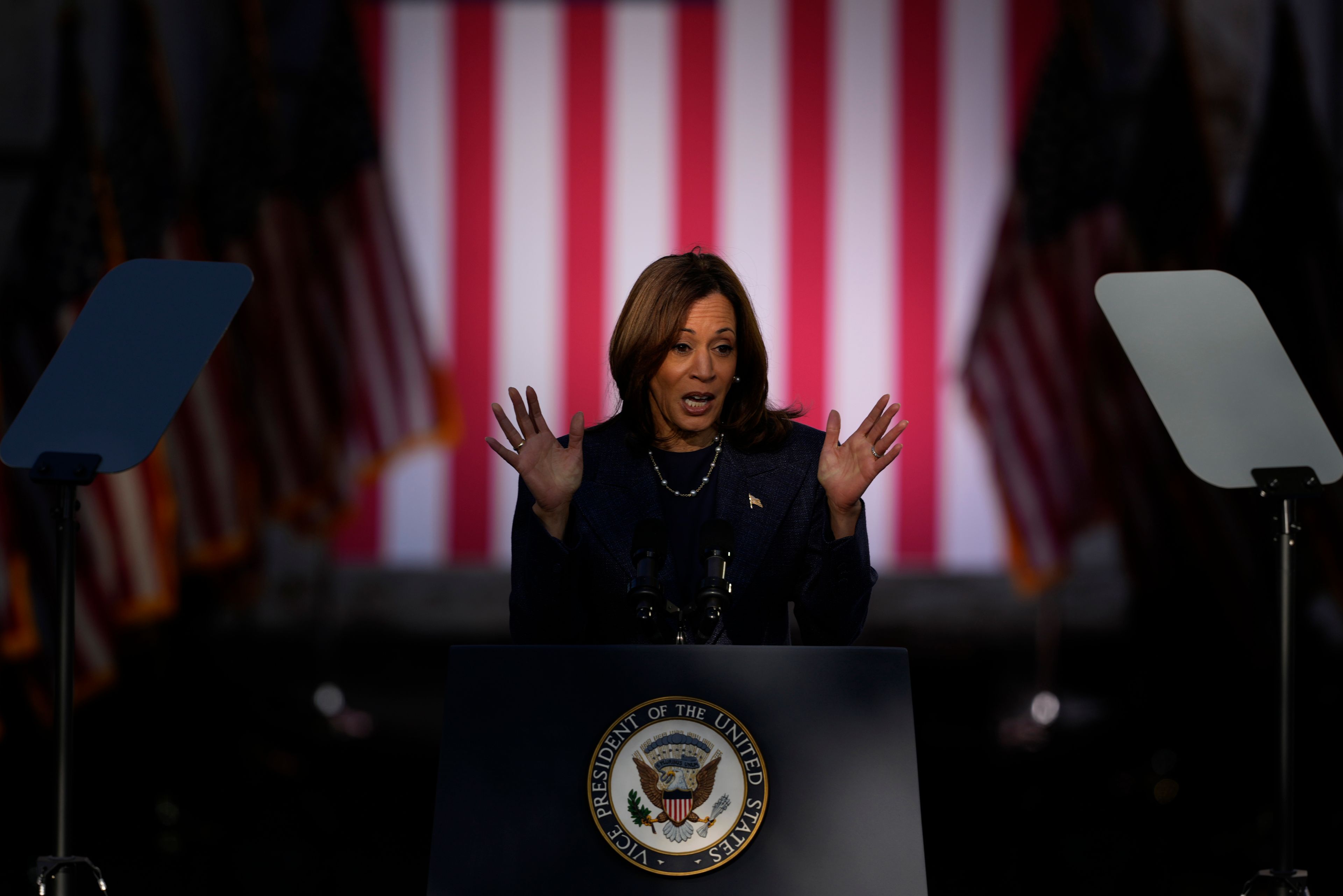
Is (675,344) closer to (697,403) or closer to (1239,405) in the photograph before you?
(697,403)

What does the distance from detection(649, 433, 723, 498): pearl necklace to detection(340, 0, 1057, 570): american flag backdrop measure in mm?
3244

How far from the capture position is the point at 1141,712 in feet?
13.7

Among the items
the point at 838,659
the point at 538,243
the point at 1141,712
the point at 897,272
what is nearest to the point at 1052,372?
the point at 897,272

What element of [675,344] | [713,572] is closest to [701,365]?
[675,344]

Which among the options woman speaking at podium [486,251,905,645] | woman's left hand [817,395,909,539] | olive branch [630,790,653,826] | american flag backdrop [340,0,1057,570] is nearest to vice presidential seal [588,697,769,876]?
olive branch [630,790,653,826]

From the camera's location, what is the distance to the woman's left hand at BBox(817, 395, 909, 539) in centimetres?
161

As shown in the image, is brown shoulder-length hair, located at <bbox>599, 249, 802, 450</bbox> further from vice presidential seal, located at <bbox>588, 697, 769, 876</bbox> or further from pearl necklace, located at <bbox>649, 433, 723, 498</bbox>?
vice presidential seal, located at <bbox>588, 697, 769, 876</bbox>

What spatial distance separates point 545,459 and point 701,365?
0.26 metres

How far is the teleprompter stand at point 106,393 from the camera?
5.38 ft

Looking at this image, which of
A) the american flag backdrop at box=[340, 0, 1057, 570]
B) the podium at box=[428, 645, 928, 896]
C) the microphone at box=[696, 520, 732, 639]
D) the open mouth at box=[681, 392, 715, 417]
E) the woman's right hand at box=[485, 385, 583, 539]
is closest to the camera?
the podium at box=[428, 645, 928, 896]

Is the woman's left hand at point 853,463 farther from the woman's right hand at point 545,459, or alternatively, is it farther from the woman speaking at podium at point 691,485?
the woman's right hand at point 545,459

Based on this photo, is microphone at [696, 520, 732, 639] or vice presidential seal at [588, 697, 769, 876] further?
microphone at [696, 520, 732, 639]

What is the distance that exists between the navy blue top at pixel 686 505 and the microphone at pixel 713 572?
0.24 meters

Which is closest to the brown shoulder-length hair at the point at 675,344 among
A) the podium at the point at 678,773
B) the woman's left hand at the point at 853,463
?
the woman's left hand at the point at 853,463
